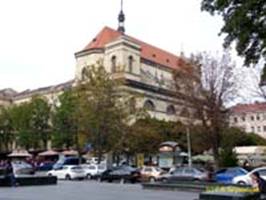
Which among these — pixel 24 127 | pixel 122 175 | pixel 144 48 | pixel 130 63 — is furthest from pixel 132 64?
pixel 122 175

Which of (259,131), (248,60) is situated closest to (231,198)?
(248,60)

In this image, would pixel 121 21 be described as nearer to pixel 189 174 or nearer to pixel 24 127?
pixel 24 127

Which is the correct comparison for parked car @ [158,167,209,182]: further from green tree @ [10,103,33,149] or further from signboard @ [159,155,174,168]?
green tree @ [10,103,33,149]

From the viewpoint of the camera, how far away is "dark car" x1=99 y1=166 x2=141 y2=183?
47.2m

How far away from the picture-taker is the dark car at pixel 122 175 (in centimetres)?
4716

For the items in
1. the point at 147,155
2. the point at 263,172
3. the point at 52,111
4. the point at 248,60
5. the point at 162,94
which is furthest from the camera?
the point at 162,94

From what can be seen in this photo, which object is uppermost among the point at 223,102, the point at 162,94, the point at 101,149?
the point at 162,94

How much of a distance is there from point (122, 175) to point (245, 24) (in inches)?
1113

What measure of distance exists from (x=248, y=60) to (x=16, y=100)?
112 meters

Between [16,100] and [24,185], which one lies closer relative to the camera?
[24,185]

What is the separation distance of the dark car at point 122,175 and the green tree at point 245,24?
86.2ft

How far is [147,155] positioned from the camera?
76.2 m

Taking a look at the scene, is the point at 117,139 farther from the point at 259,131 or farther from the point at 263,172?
the point at 259,131

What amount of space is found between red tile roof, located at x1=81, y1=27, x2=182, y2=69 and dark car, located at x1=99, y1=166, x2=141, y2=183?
5879 cm
